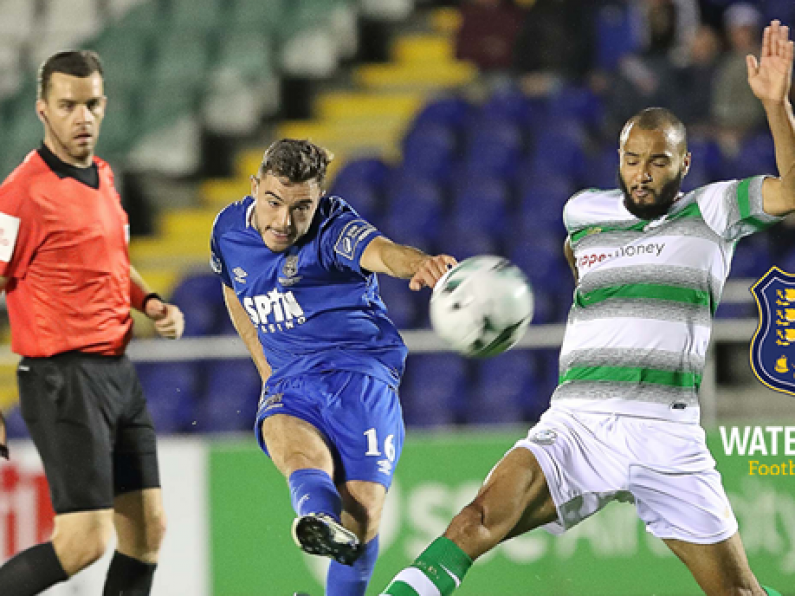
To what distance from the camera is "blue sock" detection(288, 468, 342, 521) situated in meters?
4.07

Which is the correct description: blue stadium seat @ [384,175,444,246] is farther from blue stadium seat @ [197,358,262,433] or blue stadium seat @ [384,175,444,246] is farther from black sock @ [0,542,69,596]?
black sock @ [0,542,69,596]

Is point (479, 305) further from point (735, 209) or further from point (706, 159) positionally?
point (706, 159)

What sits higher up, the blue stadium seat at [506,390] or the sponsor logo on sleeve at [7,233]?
the sponsor logo on sleeve at [7,233]

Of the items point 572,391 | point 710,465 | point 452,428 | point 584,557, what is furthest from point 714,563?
A: point 452,428

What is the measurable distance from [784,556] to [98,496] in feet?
11.8

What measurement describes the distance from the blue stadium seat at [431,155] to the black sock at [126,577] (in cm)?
509

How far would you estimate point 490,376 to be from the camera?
7.83 meters

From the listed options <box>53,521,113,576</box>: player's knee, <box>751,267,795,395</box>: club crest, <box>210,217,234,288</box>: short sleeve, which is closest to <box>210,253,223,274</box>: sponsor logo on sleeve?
<box>210,217,234,288</box>: short sleeve

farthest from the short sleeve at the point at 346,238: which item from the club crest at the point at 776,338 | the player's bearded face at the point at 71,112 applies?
the club crest at the point at 776,338

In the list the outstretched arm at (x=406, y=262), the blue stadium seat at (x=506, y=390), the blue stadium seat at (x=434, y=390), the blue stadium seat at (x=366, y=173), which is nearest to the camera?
the outstretched arm at (x=406, y=262)

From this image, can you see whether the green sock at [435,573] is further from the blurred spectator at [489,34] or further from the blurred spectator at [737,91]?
the blurred spectator at [489,34]

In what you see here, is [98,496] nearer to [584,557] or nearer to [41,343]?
[41,343]

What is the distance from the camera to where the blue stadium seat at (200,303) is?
8.77 m

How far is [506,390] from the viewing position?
769cm
